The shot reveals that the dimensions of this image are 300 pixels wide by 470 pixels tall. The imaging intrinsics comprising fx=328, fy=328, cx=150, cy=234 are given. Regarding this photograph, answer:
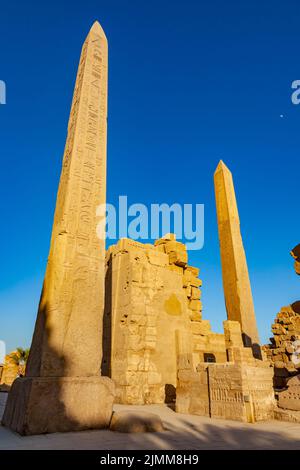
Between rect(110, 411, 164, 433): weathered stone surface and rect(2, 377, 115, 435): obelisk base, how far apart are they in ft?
0.41

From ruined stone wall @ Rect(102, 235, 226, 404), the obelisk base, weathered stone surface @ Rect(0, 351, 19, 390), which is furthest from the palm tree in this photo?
the obelisk base

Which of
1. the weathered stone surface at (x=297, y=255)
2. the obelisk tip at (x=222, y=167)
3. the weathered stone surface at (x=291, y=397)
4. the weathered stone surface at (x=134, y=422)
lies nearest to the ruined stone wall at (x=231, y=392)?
the weathered stone surface at (x=291, y=397)

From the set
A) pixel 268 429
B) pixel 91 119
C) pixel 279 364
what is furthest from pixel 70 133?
pixel 279 364

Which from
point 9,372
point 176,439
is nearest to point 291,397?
point 176,439

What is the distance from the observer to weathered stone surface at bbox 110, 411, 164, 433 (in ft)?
10.5

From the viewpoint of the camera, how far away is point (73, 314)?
3.67 m

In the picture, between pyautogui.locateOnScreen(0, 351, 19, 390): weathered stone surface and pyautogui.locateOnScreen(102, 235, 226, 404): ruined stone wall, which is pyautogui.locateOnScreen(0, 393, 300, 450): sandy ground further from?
pyautogui.locateOnScreen(0, 351, 19, 390): weathered stone surface

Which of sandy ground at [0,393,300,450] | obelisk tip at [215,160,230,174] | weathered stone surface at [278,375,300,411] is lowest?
sandy ground at [0,393,300,450]

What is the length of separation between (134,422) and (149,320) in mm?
3784

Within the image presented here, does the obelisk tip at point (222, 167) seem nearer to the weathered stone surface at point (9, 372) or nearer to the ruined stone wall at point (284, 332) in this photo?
the ruined stone wall at point (284, 332)

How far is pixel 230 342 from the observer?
7332mm

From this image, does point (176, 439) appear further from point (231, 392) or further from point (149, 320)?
point (149, 320)

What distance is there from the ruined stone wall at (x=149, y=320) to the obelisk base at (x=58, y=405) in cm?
312

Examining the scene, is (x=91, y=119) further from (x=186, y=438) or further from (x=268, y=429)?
(x=268, y=429)
